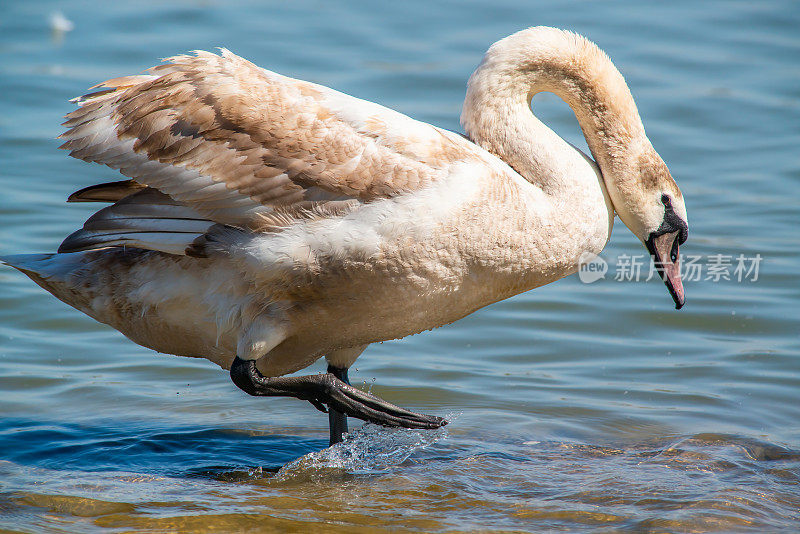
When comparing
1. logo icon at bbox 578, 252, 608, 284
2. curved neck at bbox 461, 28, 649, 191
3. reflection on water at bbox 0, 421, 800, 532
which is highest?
curved neck at bbox 461, 28, 649, 191

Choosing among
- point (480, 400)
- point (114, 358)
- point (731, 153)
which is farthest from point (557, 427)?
point (731, 153)

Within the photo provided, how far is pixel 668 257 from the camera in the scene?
16.5ft

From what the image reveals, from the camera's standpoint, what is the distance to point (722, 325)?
7316 mm

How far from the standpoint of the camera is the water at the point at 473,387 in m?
4.77

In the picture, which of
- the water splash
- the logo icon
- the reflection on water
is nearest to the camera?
the reflection on water

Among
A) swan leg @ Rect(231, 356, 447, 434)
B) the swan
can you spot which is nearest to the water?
swan leg @ Rect(231, 356, 447, 434)

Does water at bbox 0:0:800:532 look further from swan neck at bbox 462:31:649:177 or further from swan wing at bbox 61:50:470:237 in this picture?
swan neck at bbox 462:31:649:177

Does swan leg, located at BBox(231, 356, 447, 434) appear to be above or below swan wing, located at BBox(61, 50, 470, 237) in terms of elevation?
below

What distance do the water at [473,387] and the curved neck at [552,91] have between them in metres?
1.44

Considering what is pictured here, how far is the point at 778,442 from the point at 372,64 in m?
6.76

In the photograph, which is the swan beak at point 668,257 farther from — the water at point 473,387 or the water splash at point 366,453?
the water splash at point 366,453

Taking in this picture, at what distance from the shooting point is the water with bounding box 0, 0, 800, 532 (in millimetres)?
4770
